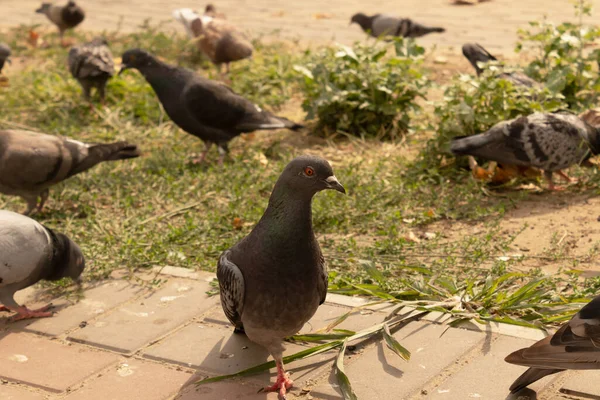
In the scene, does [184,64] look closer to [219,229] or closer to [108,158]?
[108,158]

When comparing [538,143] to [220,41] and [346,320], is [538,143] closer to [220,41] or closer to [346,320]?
[346,320]

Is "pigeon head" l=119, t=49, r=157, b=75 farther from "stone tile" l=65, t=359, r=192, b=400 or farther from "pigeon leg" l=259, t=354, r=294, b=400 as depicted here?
"pigeon leg" l=259, t=354, r=294, b=400

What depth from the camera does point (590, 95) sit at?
6.99 metres

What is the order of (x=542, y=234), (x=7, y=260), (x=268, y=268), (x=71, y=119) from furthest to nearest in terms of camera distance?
(x=71, y=119)
(x=542, y=234)
(x=7, y=260)
(x=268, y=268)

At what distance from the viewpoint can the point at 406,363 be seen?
141 inches

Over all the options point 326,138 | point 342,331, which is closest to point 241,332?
point 342,331

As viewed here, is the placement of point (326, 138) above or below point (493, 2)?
below

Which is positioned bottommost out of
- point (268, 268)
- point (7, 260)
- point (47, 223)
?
point (47, 223)

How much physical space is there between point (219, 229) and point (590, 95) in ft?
11.8

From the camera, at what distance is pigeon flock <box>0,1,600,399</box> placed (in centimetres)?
328

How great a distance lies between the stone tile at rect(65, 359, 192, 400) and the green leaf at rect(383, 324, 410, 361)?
873mm

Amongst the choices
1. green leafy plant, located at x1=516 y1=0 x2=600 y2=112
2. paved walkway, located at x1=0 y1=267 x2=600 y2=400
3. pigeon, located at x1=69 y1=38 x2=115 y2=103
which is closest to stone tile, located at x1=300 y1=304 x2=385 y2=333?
paved walkway, located at x1=0 y1=267 x2=600 y2=400

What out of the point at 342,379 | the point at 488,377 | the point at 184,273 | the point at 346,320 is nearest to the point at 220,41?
the point at 184,273

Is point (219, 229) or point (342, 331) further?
point (219, 229)
